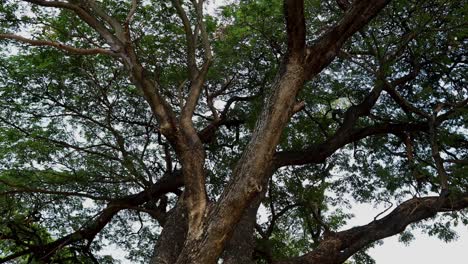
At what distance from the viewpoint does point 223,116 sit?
830cm

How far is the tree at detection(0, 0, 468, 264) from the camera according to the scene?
510cm

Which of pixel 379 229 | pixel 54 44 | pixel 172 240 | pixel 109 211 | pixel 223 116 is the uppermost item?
pixel 223 116

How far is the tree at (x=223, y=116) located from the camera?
5098 mm

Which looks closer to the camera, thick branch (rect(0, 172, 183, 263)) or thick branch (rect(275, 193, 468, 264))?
thick branch (rect(275, 193, 468, 264))

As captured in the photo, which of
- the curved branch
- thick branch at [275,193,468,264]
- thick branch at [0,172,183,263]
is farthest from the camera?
thick branch at [0,172,183,263]

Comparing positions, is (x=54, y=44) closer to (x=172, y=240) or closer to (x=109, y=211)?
(x=172, y=240)

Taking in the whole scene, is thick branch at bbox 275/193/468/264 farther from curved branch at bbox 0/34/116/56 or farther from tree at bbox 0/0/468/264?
curved branch at bbox 0/34/116/56

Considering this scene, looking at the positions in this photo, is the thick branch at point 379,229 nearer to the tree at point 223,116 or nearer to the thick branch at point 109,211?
the tree at point 223,116

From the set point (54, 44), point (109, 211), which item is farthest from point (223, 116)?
point (54, 44)

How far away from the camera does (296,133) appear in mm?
8727

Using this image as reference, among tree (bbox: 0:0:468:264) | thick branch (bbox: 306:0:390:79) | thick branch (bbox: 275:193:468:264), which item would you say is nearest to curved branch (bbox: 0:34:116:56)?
tree (bbox: 0:0:468:264)

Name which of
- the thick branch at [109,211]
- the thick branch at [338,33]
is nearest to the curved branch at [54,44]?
the thick branch at [338,33]

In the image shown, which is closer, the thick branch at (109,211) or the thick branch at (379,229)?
the thick branch at (379,229)

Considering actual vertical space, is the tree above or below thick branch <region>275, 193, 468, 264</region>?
above
